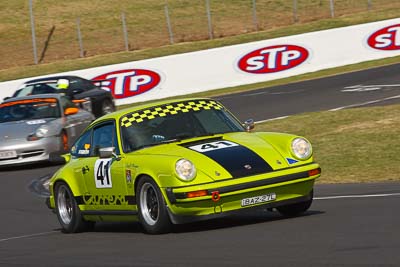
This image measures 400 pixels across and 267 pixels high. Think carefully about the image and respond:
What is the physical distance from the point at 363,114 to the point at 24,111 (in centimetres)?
633

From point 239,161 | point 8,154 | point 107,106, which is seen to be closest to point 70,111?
point 8,154

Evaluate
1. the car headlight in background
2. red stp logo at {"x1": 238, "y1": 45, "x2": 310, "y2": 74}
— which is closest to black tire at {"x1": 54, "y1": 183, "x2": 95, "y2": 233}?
the car headlight in background

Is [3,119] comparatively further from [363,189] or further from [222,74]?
[222,74]

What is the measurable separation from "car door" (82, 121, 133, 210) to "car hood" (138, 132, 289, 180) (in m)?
0.39

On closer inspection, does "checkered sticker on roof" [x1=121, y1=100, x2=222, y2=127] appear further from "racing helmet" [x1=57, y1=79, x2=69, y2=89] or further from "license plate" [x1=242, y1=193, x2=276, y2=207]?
"racing helmet" [x1=57, y1=79, x2=69, y2=89]

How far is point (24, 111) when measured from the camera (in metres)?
20.0

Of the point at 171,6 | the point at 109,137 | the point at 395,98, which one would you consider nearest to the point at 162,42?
the point at 171,6

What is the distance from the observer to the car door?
32.8ft

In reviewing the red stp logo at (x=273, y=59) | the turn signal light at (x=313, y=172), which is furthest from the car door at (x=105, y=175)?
the red stp logo at (x=273, y=59)

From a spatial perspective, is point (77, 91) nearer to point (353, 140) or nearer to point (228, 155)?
point (353, 140)

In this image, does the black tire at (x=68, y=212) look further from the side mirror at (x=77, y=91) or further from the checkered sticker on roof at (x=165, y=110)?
the side mirror at (x=77, y=91)

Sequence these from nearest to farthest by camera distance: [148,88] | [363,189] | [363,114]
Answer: [363,189], [363,114], [148,88]

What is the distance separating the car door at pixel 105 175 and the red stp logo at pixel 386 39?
2471 cm

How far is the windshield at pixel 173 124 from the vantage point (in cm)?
1026
